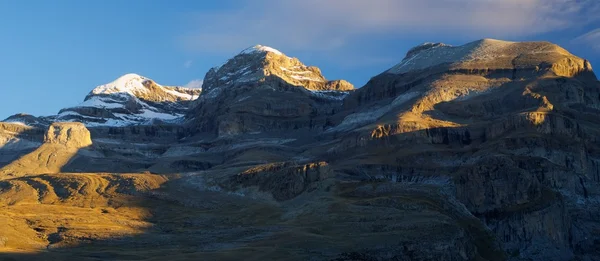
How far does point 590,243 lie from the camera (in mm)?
157500

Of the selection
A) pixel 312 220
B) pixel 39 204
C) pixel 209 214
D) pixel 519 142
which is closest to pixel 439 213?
pixel 312 220

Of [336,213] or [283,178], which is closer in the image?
[336,213]

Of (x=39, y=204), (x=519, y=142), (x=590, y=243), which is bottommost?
(x=590, y=243)

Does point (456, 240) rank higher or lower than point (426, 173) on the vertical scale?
lower

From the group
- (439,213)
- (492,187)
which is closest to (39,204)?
(439,213)

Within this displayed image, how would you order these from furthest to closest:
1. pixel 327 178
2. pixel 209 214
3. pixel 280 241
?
pixel 327 178 < pixel 209 214 < pixel 280 241

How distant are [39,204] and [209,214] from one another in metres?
34.0

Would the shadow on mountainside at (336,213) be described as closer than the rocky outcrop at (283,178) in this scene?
Yes

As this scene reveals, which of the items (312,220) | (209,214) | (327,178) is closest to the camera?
(312,220)

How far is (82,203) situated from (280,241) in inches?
2379

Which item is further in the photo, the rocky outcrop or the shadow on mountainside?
the rocky outcrop

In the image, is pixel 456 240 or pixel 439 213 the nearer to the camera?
pixel 456 240

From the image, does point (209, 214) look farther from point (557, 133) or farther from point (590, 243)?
point (557, 133)

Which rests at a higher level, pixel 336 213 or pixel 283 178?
pixel 283 178
